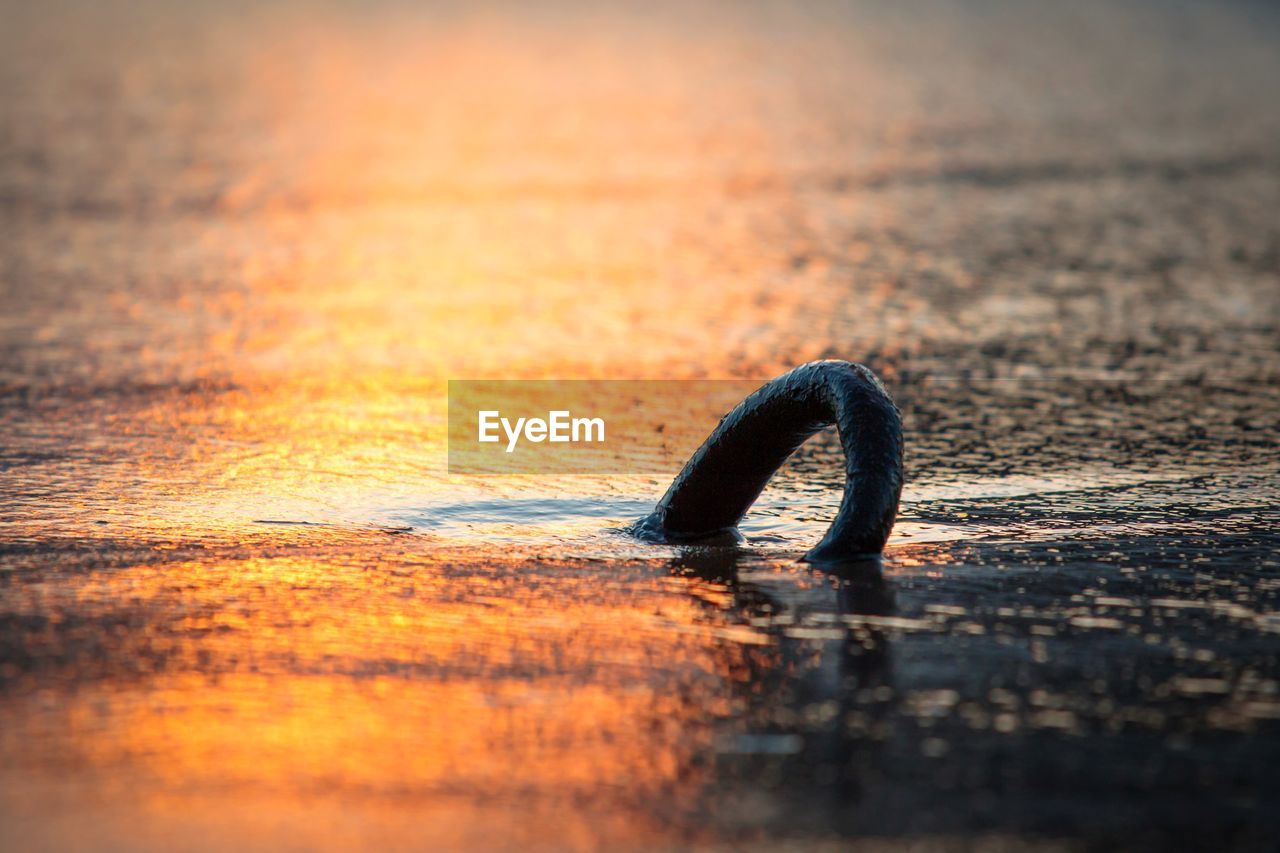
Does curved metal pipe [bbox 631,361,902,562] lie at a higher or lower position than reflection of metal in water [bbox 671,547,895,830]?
higher

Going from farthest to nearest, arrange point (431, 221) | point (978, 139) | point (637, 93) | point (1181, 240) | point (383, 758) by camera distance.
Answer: point (637, 93)
point (978, 139)
point (431, 221)
point (1181, 240)
point (383, 758)

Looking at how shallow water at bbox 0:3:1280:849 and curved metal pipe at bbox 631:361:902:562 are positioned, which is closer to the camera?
shallow water at bbox 0:3:1280:849

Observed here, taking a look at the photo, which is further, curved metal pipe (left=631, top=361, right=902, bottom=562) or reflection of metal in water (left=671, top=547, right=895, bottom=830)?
curved metal pipe (left=631, top=361, right=902, bottom=562)

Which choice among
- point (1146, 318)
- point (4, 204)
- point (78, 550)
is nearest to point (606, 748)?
point (78, 550)

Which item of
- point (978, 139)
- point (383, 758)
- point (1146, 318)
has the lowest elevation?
point (383, 758)

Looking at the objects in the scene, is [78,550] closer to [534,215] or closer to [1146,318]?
[1146,318]

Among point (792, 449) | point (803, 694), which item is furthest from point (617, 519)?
point (803, 694)
